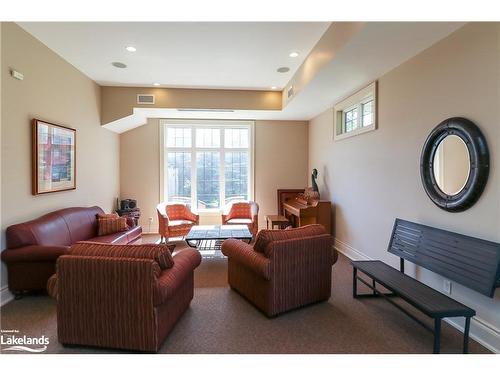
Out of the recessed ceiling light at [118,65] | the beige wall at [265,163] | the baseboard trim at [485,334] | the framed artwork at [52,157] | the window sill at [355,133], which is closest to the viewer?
the baseboard trim at [485,334]

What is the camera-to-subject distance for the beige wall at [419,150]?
2010mm

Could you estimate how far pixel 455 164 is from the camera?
2.34m

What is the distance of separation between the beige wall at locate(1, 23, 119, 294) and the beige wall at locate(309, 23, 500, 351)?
436 centimetres

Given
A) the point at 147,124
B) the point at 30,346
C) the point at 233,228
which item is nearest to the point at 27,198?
the point at 30,346

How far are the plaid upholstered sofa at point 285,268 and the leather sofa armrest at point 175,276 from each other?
510 millimetres

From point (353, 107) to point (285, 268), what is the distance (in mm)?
3147

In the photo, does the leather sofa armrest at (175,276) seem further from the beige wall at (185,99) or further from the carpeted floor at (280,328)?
the beige wall at (185,99)

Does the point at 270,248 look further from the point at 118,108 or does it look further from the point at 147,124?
the point at 147,124

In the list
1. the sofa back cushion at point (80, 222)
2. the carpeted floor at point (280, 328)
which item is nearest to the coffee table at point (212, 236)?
the carpeted floor at point (280, 328)

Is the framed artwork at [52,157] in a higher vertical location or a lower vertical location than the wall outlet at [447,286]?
higher

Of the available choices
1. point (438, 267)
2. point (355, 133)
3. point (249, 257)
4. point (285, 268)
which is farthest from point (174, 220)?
point (438, 267)

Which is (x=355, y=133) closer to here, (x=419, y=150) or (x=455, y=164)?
(x=419, y=150)
